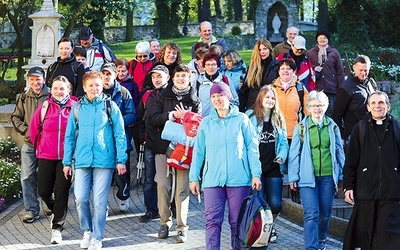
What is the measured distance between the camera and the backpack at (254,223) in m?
8.33

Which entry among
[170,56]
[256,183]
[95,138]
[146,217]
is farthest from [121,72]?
[256,183]

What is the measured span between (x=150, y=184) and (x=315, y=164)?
2299mm

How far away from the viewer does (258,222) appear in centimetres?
833

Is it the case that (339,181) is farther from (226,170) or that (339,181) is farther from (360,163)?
(226,170)

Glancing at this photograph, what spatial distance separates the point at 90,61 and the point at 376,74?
42.0 feet

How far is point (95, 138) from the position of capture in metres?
9.38

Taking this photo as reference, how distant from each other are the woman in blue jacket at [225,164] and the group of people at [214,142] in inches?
0.4

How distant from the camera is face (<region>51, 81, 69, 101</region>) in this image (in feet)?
32.8

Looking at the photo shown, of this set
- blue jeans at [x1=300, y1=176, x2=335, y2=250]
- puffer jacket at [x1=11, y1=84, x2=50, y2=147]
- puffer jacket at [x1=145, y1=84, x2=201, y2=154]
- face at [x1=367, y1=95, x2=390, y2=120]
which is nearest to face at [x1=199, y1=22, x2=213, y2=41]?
puffer jacket at [x1=145, y1=84, x2=201, y2=154]

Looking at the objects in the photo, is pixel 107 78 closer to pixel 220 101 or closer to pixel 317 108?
pixel 220 101

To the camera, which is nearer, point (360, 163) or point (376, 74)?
point (360, 163)

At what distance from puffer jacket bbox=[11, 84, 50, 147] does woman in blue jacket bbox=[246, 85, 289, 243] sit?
2795mm

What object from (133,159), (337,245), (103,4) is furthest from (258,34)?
(337,245)

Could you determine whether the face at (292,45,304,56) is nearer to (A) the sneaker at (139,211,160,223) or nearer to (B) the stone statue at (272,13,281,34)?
(A) the sneaker at (139,211,160,223)
